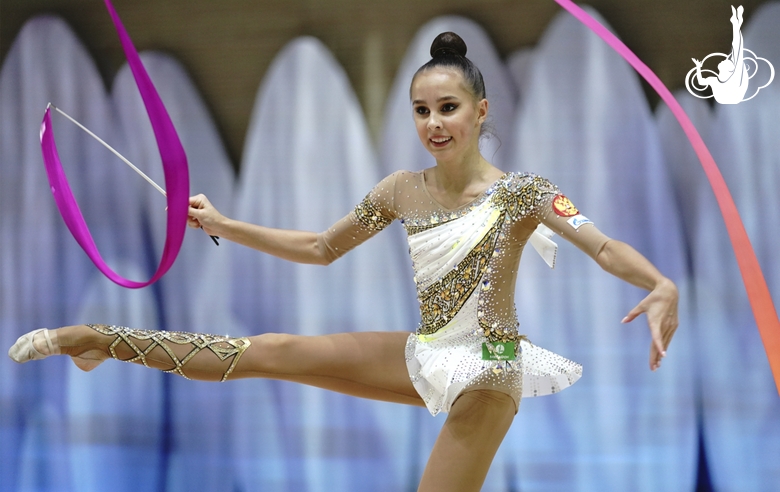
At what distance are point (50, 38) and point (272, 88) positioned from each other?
992mm

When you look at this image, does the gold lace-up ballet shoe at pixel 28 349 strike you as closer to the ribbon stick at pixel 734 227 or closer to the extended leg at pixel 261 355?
the extended leg at pixel 261 355

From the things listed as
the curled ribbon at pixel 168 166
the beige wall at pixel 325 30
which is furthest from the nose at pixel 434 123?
the beige wall at pixel 325 30

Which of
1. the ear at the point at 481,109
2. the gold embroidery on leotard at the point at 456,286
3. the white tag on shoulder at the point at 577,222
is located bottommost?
the gold embroidery on leotard at the point at 456,286

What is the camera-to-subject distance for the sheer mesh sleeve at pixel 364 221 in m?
2.30

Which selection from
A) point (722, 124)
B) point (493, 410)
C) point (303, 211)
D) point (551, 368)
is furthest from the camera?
point (303, 211)

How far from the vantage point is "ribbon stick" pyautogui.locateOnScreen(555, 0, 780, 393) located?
3135 mm

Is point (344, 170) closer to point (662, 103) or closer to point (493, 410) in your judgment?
point (662, 103)

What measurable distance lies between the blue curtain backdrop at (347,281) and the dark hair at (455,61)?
1.04 metres

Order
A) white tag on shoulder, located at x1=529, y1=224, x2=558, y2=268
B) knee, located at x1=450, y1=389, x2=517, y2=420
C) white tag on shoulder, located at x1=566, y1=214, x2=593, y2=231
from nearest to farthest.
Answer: white tag on shoulder, located at x1=566, y1=214, x2=593, y2=231 < knee, located at x1=450, y1=389, x2=517, y2=420 < white tag on shoulder, located at x1=529, y1=224, x2=558, y2=268

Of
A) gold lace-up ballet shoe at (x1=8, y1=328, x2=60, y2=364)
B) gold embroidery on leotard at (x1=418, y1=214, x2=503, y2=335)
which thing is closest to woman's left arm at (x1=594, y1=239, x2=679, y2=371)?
gold embroidery on leotard at (x1=418, y1=214, x2=503, y2=335)

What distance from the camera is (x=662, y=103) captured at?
10.4ft

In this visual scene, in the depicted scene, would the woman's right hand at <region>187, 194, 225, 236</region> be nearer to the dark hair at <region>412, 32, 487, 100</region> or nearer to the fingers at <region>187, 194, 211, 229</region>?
the fingers at <region>187, 194, 211, 229</region>

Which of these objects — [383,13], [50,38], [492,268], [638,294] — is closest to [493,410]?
[492,268]

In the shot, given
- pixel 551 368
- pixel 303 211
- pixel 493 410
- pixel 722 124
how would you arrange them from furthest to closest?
pixel 303 211 → pixel 722 124 → pixel 551 368 → pixel 493 410
